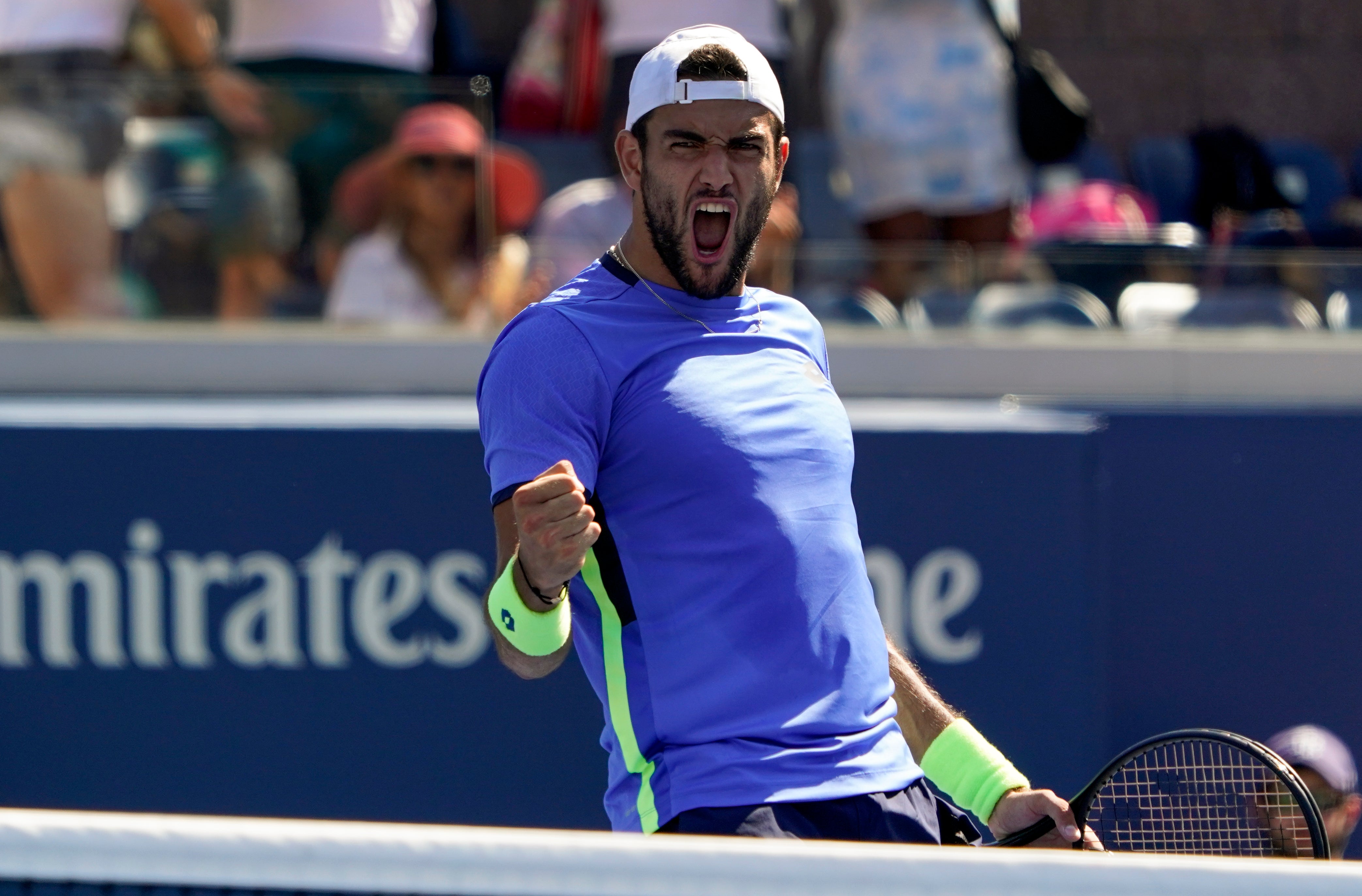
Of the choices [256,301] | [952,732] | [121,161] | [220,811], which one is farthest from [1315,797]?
[121,161]

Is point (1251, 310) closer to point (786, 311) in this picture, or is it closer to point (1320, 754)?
point (1320, 754)

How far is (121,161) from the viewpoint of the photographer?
4551 mm

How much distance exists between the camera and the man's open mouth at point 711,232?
89.3 inches

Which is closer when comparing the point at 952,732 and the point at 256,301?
the point at 952,732

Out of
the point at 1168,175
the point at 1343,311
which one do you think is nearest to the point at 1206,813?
the point at 1343,311

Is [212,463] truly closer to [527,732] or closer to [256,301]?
[256,301]

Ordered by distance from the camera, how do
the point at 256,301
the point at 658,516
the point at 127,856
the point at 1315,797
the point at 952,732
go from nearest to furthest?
the point at 127,856 < the point at 658,516 < the point at 952,732 < the point at 1315,797 < the point at 256,301

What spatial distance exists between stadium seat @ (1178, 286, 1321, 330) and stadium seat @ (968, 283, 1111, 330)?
250mm

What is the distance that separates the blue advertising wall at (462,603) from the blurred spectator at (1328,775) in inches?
11.9

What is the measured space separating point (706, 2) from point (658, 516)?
10.3 ft

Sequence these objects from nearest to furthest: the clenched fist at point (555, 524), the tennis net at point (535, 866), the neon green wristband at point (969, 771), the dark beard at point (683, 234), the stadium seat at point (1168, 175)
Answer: the tennis net at point (535, 866) < the clenched fist at point (555, 524) < the dark beard at point (683, 234) < the neon green wristband at point (969, 771) < the stadium seat at point (1168, 175)

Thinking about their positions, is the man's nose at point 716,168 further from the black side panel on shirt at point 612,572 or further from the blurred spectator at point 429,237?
the blurred spectator at point 429,237

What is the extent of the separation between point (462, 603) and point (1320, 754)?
212cm

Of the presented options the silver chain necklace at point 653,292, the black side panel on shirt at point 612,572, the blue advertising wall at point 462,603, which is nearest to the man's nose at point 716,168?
the silver chain necklace at point 653,292
